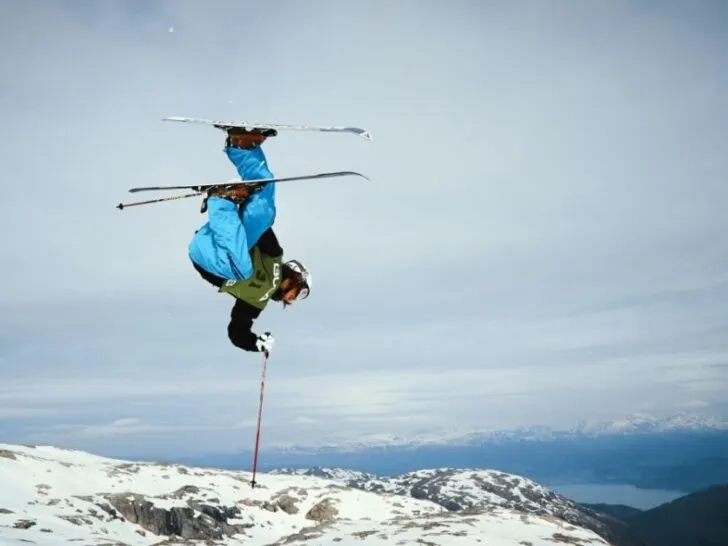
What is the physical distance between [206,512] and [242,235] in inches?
3527

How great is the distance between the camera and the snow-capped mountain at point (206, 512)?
2109 inches

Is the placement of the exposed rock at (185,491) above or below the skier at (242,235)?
below

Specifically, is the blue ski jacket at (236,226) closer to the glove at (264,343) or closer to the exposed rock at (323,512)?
the glove at (264,343)

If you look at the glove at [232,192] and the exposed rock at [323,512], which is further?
the exposed rock at [323,512]

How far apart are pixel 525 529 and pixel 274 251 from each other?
63389 mm

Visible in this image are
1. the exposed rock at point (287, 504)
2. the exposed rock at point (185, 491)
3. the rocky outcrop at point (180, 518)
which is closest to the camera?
the rocky outcrop at point (180, 518)

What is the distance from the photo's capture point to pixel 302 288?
32.8 ft

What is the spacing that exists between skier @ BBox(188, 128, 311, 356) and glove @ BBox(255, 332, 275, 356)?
2.68 ft

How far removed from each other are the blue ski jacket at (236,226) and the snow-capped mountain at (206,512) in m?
35.3

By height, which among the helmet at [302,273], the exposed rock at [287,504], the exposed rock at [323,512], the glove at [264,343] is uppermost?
the helmet at [302,273]

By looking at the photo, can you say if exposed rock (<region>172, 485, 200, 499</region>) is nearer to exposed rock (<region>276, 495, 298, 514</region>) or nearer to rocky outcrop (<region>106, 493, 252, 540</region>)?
rocky outcrop (<region>106, 493, 252, 540</region>)

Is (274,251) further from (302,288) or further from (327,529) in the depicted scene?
(327,529)

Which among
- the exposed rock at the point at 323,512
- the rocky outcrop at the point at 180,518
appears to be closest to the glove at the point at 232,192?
the rocky outcrop at the point at 180,518

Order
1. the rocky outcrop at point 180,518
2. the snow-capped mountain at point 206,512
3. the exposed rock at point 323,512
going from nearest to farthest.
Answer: the snow-capped mountain at point 206,512 < the rocky outcrop at point 180,518 < the exposed rock at point 323,512
